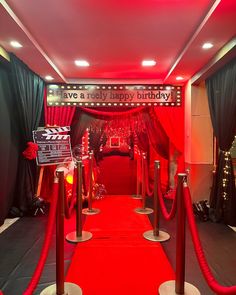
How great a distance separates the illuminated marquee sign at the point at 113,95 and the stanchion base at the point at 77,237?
2.97 m

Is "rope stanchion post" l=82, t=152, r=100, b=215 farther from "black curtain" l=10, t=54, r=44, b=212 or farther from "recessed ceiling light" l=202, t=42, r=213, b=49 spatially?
"recessed ceiling light" l=202, t=42, r=213, b=49

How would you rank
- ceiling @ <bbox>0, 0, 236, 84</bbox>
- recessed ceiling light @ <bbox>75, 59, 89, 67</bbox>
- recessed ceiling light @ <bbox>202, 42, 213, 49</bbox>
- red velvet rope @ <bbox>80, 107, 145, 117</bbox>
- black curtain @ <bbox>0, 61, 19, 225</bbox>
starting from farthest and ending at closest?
1. red velvet rope @ <bbox>80, 107, 145, 117</bbox>
2. recessed ceiling light @ <bbox>75, 59, 89, 67</bbox>
3. black curtain @ <bbox>0, 61, 19, 225</bbox>
4. recessed ceiling light @ <bbox>202, 42, 213, 49</bbox>
5. ceiling @ <bbox>0, 0, 236, 84</bbox>

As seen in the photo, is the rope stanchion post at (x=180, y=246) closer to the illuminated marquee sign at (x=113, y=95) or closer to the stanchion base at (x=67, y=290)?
the stanchion base at (x=67, y=290)

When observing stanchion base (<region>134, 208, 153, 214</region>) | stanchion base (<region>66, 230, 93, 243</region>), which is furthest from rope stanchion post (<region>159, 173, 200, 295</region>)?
stanchion base (<region>134, 208, 153, 214</region>)

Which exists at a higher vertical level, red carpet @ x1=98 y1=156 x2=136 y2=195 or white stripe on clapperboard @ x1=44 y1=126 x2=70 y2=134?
white stripe on clapperboard @ x1=44 y1=126 x2=70 y2=134

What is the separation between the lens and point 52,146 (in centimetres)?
480

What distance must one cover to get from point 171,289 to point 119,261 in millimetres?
661

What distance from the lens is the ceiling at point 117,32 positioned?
2439 mm

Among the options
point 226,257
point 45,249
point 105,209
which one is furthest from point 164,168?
point 45,249

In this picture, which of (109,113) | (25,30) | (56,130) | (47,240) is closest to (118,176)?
(109,113)

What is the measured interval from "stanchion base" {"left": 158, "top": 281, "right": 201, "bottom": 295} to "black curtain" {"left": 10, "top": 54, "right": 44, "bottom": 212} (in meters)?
2.98

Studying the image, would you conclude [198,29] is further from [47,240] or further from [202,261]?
[47,240]

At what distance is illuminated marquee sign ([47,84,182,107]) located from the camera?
529 centimetres

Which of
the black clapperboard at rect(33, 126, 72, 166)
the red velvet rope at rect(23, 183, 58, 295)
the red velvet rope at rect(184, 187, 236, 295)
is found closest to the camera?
the red velvet rope at rect(184, 187, 236, 295)
